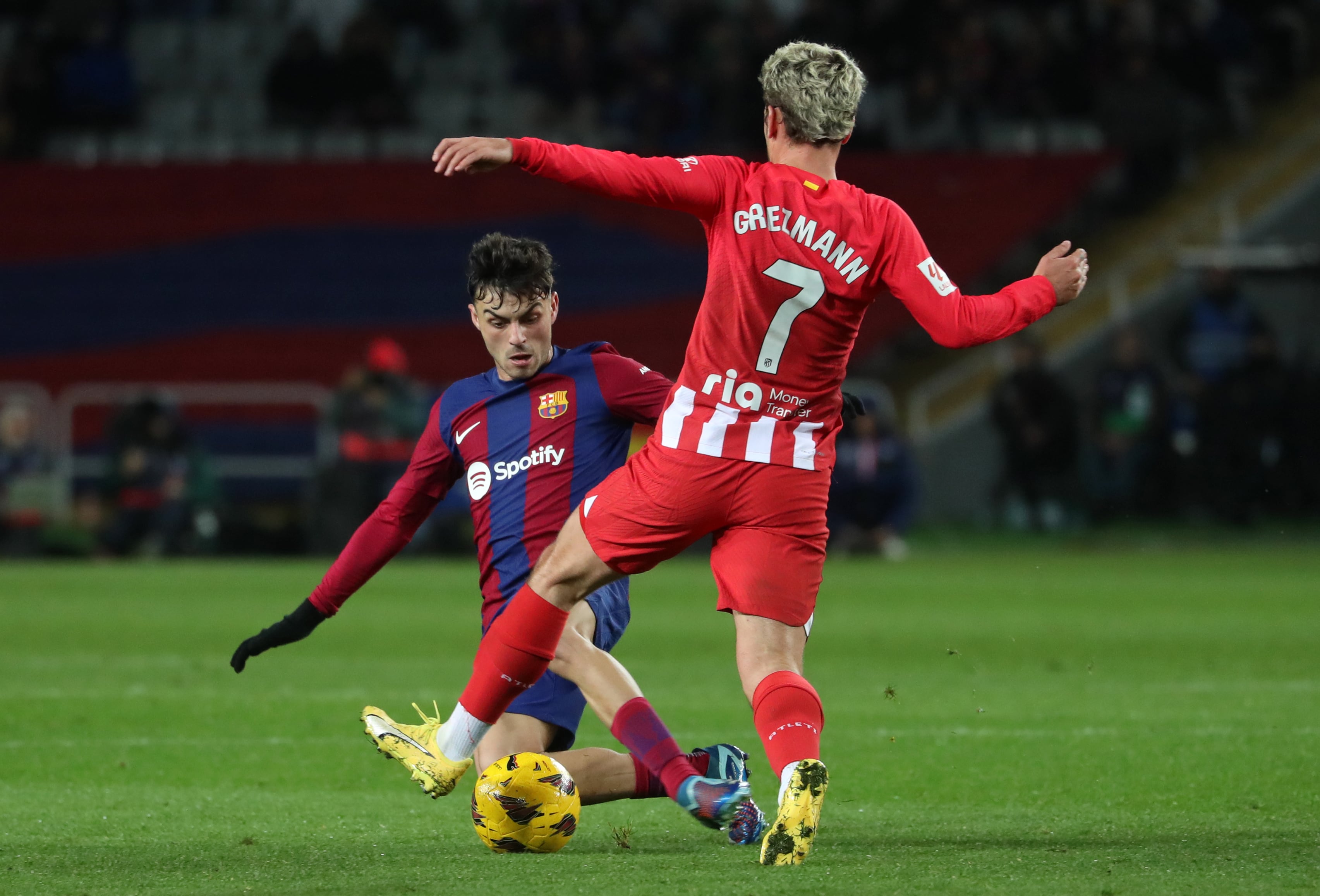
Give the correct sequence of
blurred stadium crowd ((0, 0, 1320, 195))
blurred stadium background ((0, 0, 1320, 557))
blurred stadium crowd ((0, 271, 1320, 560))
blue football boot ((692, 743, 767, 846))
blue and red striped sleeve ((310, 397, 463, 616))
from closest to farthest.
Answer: blue football boot ((692, 743, 767, 846)) → blue and red striped sleeve ((310, 397, 463, 616)) → blurred stadium crowd ((0, 271, 1320, 560)) → blurred stadium background ((0, 0, 1320, 557)) → blurred stadium crowd ((0, 0, 1320, 195))

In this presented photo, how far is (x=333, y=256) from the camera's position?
20.0 m

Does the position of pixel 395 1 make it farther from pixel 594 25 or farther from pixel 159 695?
pixel 159 695

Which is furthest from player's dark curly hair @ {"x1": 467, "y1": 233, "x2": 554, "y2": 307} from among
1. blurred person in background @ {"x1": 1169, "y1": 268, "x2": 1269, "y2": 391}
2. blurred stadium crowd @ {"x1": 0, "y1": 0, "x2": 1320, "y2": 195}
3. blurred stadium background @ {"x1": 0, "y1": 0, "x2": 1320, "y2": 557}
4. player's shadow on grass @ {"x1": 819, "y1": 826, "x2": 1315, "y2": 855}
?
blurred stadium crowd @ {"x1": 0, "y1": 0, "x2": 1320, "y2": 195}

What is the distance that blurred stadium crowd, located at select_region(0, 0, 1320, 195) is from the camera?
66.8 feet

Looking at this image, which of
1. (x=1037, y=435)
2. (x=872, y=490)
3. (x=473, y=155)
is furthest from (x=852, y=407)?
(x=1037, y=435)

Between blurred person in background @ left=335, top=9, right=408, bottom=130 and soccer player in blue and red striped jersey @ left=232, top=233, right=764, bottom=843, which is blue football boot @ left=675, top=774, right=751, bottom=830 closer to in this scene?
soccer player in blue and red striped jersey @ left=232, top=233, right=764, bottom=843

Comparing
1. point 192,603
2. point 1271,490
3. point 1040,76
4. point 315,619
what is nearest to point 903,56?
point 1040,76

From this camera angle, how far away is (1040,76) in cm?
2078

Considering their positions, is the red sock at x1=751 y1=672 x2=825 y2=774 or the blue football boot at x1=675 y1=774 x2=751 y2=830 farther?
the blue football boot at x1=675 y1=774 x2=751 y2=830

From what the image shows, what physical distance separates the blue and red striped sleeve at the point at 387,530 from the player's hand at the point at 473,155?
1113 millimetres

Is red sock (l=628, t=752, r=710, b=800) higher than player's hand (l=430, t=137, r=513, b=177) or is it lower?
lower

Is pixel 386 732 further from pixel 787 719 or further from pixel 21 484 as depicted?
pixel 21 484

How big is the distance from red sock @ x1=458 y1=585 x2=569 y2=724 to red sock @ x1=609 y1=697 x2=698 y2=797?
1.22 ft

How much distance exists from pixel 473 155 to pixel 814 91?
87 cm
